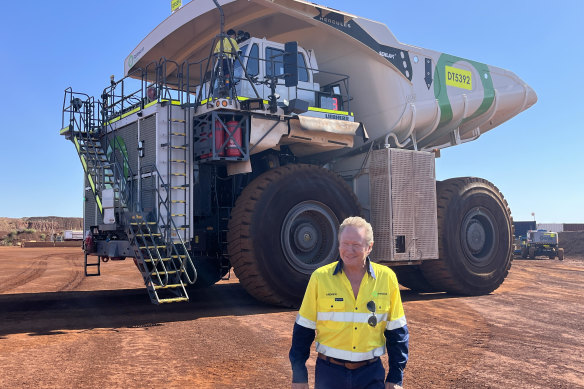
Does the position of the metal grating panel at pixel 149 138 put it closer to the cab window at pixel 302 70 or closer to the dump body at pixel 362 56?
the dump body at pixel 362 56

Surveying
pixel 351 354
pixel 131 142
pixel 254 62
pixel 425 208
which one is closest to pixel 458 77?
pixel 425 208

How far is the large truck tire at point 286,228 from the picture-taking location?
8.28 m

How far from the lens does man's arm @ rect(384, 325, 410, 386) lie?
113 inches

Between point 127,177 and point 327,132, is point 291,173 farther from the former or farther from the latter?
point 127,177

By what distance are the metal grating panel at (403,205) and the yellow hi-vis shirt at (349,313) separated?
7.13 meters

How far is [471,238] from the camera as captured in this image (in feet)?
38.3

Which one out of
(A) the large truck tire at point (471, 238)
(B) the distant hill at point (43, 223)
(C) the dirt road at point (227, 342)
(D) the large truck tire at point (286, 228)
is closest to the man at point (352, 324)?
(C) the dirt road at point (227, 342)

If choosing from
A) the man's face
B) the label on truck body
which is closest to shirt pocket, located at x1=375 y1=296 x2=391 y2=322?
the man's face

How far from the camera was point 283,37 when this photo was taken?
10898 millimetres

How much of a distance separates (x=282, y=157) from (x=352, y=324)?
7597 mm

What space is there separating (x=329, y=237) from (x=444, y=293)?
12.7 ft

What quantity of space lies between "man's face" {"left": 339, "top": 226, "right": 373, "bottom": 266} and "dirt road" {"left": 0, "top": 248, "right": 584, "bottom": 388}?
2.25 metres

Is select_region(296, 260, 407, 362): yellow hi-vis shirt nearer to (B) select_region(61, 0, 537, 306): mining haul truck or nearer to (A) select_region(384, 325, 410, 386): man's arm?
(A) select_region(384, 325, 410, 386): man's arm

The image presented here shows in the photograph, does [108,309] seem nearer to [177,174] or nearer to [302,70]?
[177,174]
